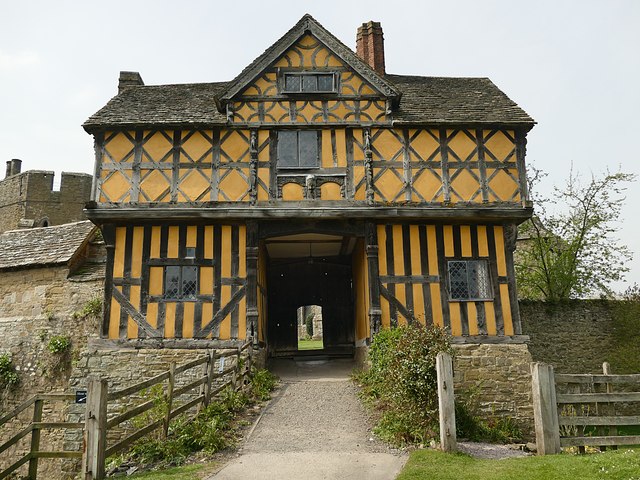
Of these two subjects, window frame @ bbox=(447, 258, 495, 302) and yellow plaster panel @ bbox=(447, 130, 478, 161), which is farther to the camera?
yellow plaster panel @ bbox=(447, 130, 478, 161)

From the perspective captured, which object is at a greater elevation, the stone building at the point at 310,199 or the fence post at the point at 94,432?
the stone building at the point at 310,199

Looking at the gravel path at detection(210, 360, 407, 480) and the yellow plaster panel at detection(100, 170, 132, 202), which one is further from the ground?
the yellow plaster panel at detection(100, 170, 132, 202)

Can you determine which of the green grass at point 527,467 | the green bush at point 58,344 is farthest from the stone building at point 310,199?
the green grass at point 527,467

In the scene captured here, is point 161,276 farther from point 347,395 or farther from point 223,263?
point 347,395

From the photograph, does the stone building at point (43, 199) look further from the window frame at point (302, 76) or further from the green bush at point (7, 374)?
the window frame at point (302, 76)

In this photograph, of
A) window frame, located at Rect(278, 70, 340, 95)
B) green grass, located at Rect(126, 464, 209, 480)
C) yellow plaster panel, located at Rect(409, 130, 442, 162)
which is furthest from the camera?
window frame, located at Rect(278, 70, 340, 95)

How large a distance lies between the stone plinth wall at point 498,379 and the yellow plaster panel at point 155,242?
7.70 meters

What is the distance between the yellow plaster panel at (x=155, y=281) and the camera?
44.5 feet

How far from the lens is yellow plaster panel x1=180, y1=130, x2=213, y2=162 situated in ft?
46.5

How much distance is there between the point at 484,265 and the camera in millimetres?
13945

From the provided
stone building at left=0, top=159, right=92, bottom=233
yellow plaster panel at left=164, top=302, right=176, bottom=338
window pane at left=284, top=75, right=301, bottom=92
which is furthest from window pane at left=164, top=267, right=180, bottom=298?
stone building at left=0, top=159, right=92, bottom=233

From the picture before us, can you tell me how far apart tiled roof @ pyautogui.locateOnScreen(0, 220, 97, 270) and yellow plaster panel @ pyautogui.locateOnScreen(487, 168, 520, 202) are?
12227mm

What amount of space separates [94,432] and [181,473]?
1264 millimetres

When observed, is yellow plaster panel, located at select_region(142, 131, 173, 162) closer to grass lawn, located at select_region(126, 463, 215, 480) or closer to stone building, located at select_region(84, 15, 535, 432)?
stone building, located at select_region(84, 15, 535, 432)
